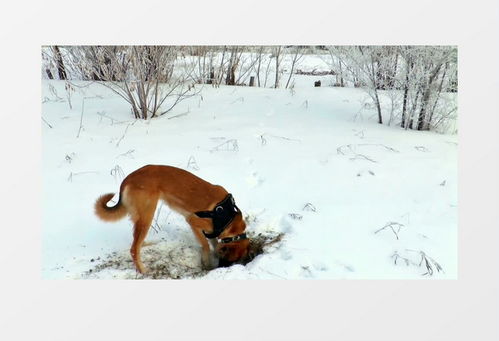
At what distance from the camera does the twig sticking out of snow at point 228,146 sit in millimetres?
4117

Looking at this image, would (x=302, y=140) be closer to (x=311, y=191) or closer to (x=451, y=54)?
(x=311, y=191)

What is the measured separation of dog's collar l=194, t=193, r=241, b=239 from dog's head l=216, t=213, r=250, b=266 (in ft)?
0.15

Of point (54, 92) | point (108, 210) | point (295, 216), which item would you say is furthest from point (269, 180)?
point (54, 92)

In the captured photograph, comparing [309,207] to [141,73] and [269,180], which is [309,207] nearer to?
[269,180]

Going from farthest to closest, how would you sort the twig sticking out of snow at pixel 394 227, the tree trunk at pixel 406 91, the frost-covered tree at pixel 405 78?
the tree trunk at pixel 406 91
the frost-covered tree at pixel 405 78
the twig sticking out of snow at pixel 394 227

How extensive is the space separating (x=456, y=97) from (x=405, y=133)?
1.82 feet

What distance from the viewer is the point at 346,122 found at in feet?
15.1

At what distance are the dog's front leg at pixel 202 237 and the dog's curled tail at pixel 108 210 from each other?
1.65 feet

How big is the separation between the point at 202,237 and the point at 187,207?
0.26 meters

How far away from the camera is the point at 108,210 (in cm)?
349

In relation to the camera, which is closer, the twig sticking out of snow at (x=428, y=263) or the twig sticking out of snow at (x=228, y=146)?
the twig sticking out of snow at (x=428, y=263)

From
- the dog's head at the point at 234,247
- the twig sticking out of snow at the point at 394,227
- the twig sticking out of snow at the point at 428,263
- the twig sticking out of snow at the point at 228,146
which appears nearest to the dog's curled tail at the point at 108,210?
the dog's head at the point at 234,247

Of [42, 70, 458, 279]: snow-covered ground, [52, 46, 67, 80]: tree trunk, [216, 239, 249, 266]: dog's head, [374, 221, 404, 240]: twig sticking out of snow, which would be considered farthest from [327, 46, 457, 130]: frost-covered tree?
[52, 46, 67, 80]: tree trunk

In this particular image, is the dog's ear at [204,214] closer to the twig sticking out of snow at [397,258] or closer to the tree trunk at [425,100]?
the twig sticking out of snow at [397,258]
